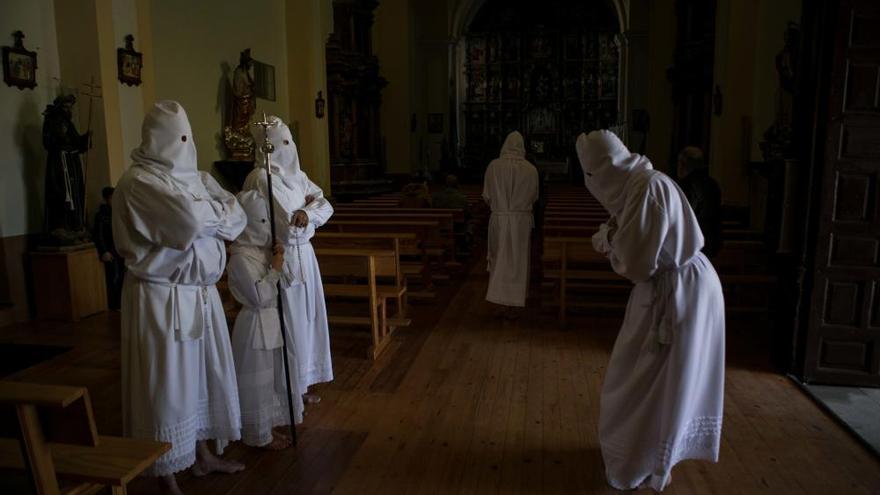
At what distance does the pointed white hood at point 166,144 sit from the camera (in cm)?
270

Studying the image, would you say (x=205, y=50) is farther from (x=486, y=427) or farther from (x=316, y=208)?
(x=486, y=427)

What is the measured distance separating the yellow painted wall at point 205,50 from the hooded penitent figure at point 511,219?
16.6 ft

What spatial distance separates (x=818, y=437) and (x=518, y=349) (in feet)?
7.73

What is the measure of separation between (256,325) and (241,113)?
726 cm

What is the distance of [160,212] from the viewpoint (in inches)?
105

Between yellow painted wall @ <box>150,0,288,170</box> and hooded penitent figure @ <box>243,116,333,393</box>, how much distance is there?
572 cm

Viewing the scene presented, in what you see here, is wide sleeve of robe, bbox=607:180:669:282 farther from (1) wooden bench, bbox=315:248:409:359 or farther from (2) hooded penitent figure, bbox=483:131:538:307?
(2) hooded penitent figure, bbox=483:131:538:307

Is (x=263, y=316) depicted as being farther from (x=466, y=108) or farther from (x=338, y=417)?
(x=466, y=108)

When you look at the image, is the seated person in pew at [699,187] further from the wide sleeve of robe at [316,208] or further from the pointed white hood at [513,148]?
the wide sleeve of robe at [316,208]

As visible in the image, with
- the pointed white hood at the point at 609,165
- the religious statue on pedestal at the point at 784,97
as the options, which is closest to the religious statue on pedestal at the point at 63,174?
the pointed white hood at the point at 609,165

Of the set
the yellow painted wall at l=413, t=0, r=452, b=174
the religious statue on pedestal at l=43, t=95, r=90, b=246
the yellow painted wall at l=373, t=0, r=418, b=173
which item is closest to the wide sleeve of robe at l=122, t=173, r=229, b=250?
the religious statue on pedestal at l=43, t=95, r=90, b=246

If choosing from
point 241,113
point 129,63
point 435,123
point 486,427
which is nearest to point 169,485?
point 486,427

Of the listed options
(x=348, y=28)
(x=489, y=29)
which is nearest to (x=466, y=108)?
(x=489, y=29)

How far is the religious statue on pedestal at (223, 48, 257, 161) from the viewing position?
31.9ft
